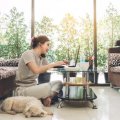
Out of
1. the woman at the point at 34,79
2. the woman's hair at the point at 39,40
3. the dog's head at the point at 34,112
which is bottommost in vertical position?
the dog's head at the point at 34,112

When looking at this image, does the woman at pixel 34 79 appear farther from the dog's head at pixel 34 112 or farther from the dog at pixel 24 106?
the dog's head at pixel 34 112

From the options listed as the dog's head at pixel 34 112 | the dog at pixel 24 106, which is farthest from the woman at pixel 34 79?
the dog's head at pixel 34 112

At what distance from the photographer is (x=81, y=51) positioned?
6793 millimetres

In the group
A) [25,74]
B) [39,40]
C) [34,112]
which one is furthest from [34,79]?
[34,112]

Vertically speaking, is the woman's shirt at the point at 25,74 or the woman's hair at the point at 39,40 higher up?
the woman's hair at the point at 39,40

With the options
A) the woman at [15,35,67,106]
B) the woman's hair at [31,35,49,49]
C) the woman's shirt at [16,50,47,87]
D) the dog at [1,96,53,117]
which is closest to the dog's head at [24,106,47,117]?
the dog at [1,96,53,117]

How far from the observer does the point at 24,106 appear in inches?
138

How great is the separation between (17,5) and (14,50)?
102 cm

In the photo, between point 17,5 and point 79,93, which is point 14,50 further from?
point 79,93

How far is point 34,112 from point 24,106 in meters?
0.24

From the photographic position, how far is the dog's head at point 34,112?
3.31 meters

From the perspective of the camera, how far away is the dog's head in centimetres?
331

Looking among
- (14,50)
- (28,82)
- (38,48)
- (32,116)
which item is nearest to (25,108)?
(32,116)

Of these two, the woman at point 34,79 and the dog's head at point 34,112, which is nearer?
the dog's head at point 34,112
